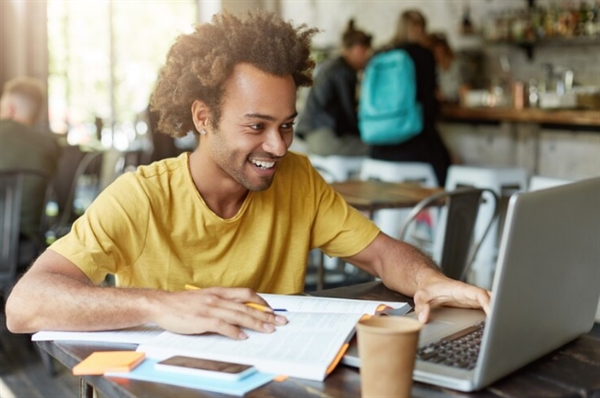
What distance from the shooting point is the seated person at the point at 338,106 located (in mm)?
5207

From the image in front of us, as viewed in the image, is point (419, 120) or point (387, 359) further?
point (419, 120)

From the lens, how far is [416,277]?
1.68 meters

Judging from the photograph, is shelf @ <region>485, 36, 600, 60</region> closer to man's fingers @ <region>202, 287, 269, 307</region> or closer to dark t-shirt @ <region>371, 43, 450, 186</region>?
dark t-shirt @ <region>371, 43, 450, 186</region>

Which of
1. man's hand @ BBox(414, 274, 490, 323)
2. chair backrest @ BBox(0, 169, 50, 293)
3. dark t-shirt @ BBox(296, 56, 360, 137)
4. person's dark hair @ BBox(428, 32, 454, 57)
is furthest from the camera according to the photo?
person's dark hair @ BBox(428, 32, 454, 57)

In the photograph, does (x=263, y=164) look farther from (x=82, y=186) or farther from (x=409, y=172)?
(x=82, y=186)

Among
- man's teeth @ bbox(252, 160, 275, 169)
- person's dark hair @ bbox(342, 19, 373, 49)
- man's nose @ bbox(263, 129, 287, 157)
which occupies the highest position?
person's dark hair @ bbox(342, 19, 373, 49)

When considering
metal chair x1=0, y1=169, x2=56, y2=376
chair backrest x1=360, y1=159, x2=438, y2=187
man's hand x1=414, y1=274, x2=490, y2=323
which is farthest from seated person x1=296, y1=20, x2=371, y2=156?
man's hand x1=414, y1=274, x2=490, y2=323

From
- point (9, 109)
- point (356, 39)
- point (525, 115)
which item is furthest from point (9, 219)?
point (525, 115)

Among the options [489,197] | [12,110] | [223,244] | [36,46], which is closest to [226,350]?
[223,244]

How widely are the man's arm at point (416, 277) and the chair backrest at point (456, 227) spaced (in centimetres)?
88

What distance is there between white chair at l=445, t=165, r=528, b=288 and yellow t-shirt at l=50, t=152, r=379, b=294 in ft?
8.20

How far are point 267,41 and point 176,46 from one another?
8.2 inches

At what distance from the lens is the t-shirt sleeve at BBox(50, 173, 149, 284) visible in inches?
60.2

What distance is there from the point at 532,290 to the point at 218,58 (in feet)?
2.89
